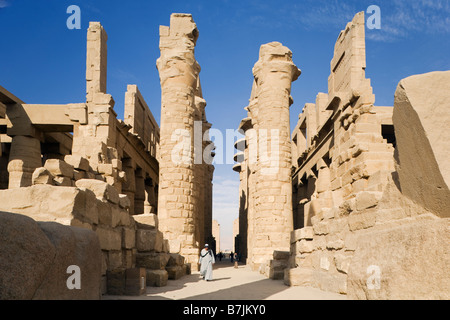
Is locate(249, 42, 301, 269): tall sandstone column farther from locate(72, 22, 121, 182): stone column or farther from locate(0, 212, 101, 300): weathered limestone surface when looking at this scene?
locate(0, 212, 101, 300): weathered limestone surface

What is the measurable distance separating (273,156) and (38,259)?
12983mm

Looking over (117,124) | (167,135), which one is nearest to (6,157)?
(117,124)

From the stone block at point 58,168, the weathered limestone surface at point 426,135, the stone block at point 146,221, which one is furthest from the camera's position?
the stone block at point 146,221

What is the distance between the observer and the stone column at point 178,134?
13.9 meters

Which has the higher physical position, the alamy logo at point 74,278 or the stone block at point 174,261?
the alamy logo at point 74,278

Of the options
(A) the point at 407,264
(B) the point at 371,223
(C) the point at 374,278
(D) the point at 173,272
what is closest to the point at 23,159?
(D) the point at 173,272

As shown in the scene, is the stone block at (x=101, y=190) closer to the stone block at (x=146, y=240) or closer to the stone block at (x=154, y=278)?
the stone block at (x=146, y=240)

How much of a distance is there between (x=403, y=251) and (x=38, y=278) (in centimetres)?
252

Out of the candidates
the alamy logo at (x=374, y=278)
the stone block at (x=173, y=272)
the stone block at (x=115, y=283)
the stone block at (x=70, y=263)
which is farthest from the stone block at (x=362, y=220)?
the stone block at (x=173, y=272)

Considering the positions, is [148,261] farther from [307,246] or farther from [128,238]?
[307,246]

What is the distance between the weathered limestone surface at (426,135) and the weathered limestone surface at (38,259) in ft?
8.87

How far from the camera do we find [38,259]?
7.57 feet
